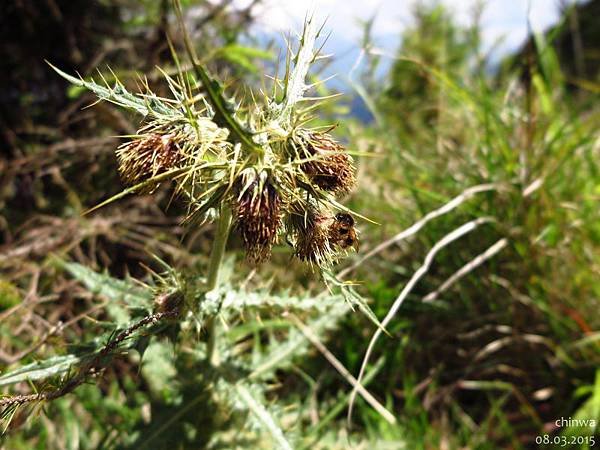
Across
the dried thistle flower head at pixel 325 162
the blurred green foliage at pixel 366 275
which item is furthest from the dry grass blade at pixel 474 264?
the dried thistle flower head at pixel 325 162

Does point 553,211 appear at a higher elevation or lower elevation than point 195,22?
lower

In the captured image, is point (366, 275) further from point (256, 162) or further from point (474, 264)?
point (256, 162)

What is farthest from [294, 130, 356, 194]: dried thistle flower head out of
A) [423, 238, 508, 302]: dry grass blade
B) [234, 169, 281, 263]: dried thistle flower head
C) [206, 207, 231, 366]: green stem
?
[423, 238, 508, 302]: dry grass blade

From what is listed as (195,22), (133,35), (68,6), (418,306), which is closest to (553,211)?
(418,306)

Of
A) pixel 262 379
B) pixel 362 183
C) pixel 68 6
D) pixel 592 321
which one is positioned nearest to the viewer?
pixel 262 379

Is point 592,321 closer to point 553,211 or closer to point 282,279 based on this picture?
point 553,211

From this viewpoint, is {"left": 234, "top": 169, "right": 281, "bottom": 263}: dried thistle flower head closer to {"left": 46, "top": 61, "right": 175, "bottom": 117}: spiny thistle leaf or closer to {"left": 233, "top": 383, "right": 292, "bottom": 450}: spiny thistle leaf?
{"left": 46, "top": 61, "right": 175, "bottom": 117}: spiny thistle leaf

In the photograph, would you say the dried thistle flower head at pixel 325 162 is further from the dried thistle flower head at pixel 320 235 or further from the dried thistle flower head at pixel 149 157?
the dried thistle flower head at pixel 149 157
